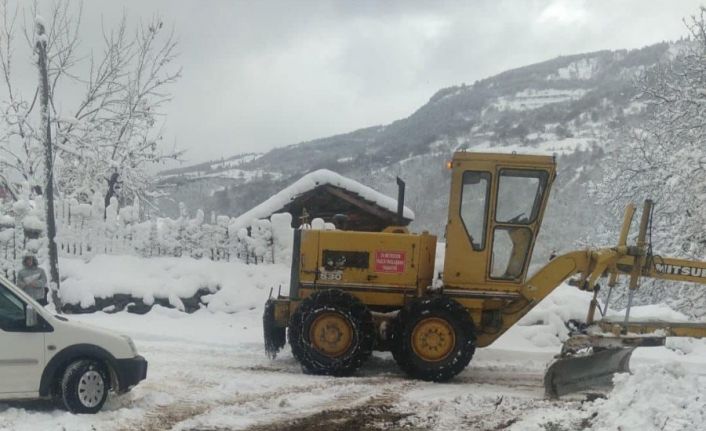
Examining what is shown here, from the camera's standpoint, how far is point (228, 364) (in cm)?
1054

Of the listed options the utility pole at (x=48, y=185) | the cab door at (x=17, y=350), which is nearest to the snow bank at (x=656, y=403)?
the cab door at (x=17, y=350)

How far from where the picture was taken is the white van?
289 inches

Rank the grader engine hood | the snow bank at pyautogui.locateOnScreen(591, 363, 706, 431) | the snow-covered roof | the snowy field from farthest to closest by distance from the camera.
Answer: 1. the snow-covered roof
2. the grader engine hood
3. the snowy field
4. the snow bank at pyautogui.locateOnScreen(591, 363, 706, 431)

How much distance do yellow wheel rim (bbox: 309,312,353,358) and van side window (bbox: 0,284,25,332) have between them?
3.82 metres

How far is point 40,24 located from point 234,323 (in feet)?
25.5

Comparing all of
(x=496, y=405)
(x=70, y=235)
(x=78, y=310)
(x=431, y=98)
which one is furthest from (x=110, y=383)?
(x=431, y=98)

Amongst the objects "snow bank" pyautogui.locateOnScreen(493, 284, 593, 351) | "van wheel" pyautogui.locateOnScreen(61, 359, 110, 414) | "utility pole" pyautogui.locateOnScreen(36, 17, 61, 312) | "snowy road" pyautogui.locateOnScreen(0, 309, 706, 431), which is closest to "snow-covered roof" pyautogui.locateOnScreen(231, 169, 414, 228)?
"utility pole" pyautogui.locateOnScreen(36, 17, 61, 312)

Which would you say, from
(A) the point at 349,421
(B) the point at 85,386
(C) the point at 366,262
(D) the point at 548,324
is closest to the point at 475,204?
(C) the point at 366,262

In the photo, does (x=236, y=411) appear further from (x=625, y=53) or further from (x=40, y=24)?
(x=625, y=53)

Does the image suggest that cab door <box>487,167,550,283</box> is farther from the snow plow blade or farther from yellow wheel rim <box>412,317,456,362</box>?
the snow plow blade

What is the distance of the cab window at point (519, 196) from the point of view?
32.8 feet

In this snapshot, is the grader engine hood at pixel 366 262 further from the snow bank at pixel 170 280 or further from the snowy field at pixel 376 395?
the snow bank at pixel 170 280

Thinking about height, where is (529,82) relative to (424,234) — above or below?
above

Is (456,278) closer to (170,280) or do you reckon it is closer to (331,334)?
(331,334)
